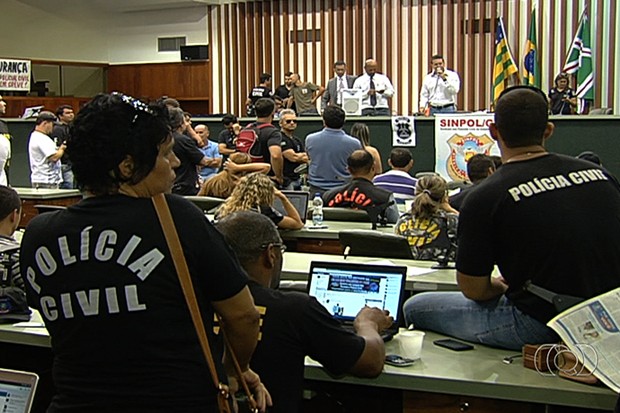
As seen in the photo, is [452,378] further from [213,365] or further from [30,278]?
[30,278]

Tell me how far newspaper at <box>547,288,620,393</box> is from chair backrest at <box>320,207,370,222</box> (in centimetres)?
375

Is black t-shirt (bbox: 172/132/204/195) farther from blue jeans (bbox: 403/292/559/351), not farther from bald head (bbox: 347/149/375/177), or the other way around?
blue jeans (bbox: 403/292/559/351)

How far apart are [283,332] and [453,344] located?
74 cm

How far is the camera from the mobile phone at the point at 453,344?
2.86m

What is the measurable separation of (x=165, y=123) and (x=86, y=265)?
1.26ft

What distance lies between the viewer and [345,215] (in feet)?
20.9

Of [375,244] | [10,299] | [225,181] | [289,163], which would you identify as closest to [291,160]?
[289,163]

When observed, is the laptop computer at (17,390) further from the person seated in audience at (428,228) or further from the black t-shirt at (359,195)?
the black t-shirt at (359,195)

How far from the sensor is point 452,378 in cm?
253

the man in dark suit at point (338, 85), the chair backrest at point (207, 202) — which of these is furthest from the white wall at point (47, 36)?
the chair backrest at point (207, 202)

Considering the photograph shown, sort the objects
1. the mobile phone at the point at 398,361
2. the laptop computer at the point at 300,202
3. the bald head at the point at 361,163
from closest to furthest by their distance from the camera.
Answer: the mobile phone at the point at 398,361, the laptop computer at the point at 300,202, the bald head at the point at 361,163

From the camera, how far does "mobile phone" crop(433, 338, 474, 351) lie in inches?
113

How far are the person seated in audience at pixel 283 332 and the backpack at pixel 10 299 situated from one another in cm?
119

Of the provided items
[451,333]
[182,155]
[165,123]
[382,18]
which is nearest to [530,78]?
[382,18]
